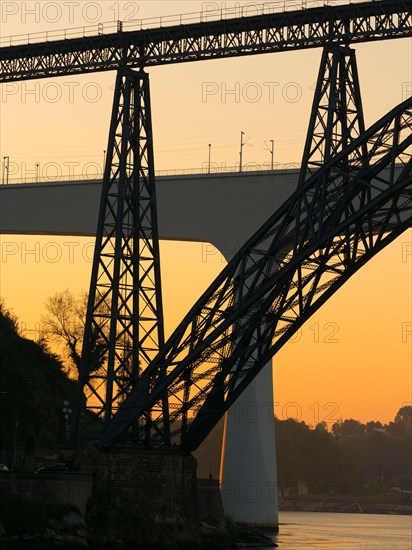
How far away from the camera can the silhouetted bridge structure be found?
2328 inches


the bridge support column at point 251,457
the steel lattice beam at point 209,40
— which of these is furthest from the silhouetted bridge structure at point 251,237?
the bridge support column at point 251,457

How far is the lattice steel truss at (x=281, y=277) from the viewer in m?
57.9

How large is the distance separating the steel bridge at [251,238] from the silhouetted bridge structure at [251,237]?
0.06m

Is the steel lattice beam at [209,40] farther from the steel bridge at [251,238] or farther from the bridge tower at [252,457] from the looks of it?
the bridge tower at [252,457]

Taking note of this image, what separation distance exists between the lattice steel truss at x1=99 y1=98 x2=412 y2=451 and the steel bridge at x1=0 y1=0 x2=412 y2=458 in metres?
0.06

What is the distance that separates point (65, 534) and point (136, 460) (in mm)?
5697

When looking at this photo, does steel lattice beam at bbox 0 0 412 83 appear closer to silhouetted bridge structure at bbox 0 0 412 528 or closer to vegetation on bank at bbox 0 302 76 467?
silhouetted bridge structure at bbox 0 0 412 528

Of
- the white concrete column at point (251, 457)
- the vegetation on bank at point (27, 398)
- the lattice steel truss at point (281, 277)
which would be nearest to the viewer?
the lattice steel truss at point (281, 277)

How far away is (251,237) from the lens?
60656 millimetres

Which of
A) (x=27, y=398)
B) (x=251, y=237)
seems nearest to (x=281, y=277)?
(x=251, y=237)

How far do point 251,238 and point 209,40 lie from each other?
394 inches

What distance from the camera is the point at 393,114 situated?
5653 centimetres

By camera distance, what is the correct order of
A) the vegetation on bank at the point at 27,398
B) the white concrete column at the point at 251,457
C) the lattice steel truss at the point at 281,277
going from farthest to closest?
the white concrete column at the point at 251,457 < the vegetation on bank at the point at 27,398 < the lattice steel truss at the point at 281,277

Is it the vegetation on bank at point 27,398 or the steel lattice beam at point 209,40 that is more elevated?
the steel lattice beam at point 209,40
